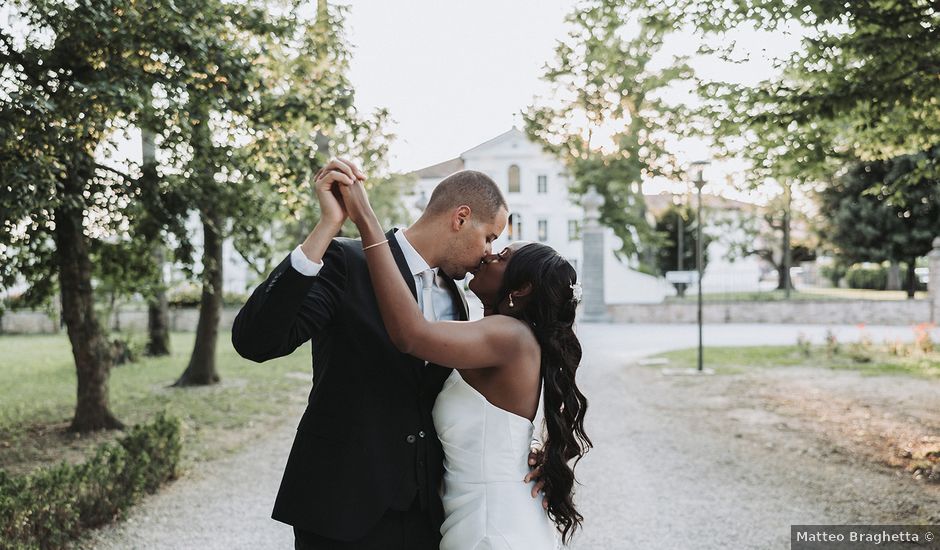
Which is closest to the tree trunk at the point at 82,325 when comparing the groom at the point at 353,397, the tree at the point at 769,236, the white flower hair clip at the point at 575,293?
the groom at the point at 353,397

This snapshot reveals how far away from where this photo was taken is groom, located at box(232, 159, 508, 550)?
92.1 inches

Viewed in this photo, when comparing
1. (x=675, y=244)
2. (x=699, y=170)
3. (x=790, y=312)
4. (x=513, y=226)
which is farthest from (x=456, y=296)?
(x=675, y=244)

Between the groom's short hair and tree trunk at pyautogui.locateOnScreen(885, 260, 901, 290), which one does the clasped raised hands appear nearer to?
the groom's short hair

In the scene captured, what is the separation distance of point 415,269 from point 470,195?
0.34 meters

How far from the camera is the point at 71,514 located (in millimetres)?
5898

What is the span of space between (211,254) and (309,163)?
534 centimetres

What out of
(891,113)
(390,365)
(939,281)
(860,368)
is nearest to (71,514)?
(390,365)

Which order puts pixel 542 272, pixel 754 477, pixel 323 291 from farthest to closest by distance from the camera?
pixel 754 477 → pixel 542 272 → pixel 323 291

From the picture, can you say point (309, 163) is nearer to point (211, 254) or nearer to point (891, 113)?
point (211, 254)

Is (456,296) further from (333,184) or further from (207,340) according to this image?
(207,340)

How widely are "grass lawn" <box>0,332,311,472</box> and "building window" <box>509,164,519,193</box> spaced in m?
33.6

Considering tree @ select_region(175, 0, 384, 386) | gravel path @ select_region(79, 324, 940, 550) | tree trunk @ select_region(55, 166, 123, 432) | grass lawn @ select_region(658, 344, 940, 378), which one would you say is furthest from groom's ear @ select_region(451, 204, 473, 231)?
grass lawn @ select_region(658, 344, 940, 378)

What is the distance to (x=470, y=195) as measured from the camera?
2789 millimetres

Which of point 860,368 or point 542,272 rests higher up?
point 542,272
